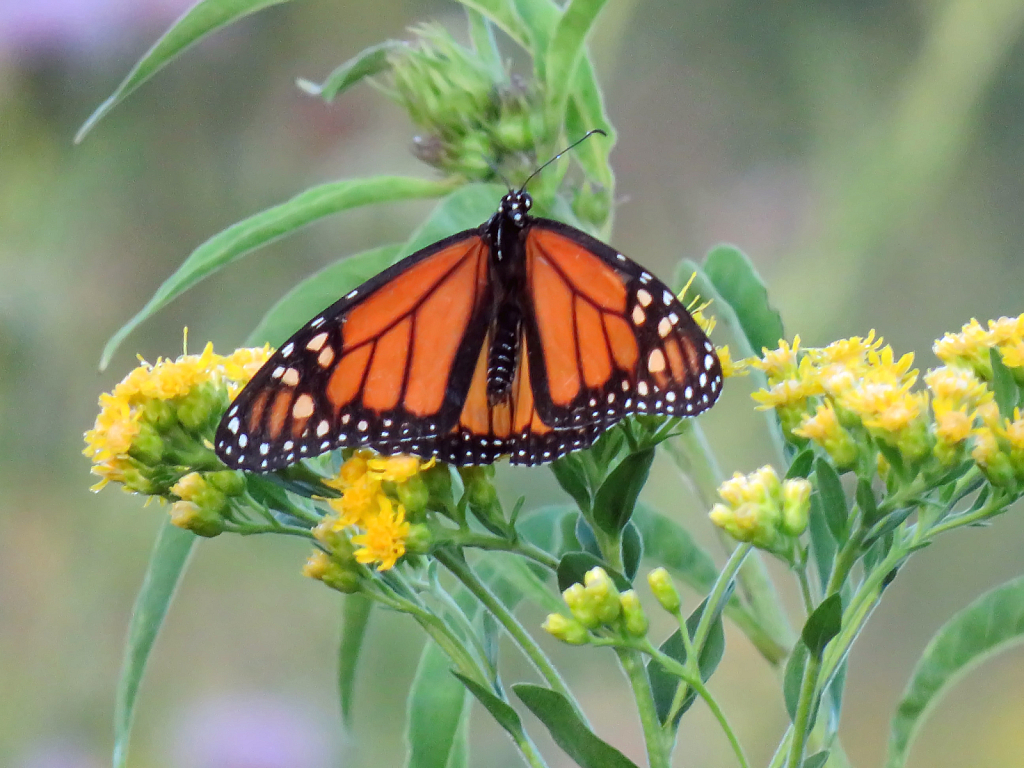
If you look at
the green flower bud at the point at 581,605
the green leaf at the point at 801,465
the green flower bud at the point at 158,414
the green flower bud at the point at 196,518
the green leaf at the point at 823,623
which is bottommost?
the green leaf at the point at 823,623

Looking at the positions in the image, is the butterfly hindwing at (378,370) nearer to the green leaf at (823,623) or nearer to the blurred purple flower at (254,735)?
the green leaf at (823,623)

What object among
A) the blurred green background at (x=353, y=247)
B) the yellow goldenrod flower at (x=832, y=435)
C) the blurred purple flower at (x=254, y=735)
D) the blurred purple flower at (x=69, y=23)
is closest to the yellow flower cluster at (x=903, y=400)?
the yellow goldenrod flower at (x=832, y=435)

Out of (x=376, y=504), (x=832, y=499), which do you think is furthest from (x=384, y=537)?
(x=832, y=499)

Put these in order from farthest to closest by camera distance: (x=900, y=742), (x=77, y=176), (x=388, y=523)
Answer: (x=77, y=176) < (x=900, y=742) < (x=388, y=523)

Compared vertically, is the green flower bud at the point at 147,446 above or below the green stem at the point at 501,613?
above

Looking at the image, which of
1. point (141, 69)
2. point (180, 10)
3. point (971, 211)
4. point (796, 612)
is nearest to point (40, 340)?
point (180, 10)

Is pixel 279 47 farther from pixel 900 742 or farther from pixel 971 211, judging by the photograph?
pixel 900 742
